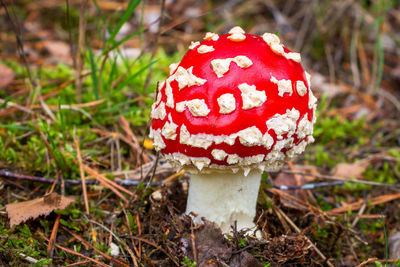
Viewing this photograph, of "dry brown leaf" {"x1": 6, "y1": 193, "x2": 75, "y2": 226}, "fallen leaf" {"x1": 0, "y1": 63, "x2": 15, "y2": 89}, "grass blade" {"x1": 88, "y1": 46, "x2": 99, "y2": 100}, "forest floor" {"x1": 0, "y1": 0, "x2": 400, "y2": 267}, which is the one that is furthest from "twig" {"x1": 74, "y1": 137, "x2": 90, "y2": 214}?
"fallen leaf" {"x1": 0, "y1": 63, "x2": 15, "y2": 89}

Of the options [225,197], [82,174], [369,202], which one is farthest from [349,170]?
[82,174]

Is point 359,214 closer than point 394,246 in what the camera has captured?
No

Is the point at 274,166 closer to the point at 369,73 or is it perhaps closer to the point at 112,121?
the point at 112,121

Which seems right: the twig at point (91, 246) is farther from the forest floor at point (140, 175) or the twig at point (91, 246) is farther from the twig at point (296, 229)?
the twig at point (296, 229)

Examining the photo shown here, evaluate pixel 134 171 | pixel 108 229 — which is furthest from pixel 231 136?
pixel 134 171

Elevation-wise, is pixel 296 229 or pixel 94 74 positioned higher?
pixel 94 74

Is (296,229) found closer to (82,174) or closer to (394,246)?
(394,246)

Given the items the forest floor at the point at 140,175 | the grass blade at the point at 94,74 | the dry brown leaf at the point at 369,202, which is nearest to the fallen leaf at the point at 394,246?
the forest floor at the point at 140,175

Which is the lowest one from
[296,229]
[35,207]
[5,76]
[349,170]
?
[296,229]
